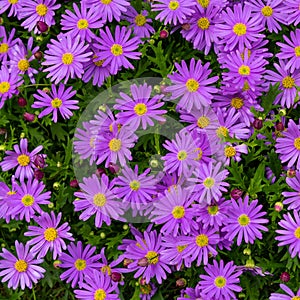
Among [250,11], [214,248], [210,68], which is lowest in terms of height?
[214,248]

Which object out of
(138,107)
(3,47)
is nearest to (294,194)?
(138,107)

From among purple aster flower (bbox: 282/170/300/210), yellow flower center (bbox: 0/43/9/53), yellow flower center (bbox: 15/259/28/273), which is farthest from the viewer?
yellow flower center (bbox: 0/43/9/53)

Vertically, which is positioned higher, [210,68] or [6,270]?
[210,68]

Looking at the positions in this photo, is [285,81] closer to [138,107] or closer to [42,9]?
[138,107]

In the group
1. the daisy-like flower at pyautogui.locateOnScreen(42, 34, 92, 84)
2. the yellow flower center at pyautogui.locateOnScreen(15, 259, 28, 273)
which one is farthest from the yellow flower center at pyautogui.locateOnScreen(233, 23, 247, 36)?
the yellow flower center at pyautogui.locateOnScreen(15, 259, 28, 273)

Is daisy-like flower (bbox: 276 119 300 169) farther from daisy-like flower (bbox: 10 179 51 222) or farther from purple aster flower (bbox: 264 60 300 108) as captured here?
daisy-like flower (bbox: 10 179 51 222)

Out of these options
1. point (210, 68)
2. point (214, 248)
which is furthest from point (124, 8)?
point (214, 248)

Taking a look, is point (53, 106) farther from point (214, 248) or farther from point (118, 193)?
point (214, 248)

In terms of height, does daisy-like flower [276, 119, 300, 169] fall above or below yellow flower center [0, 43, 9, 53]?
below
